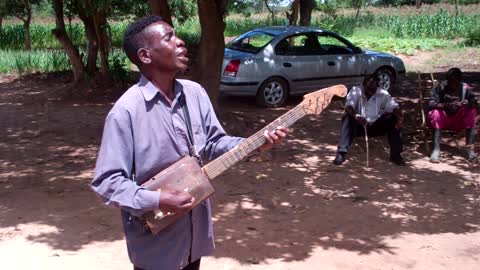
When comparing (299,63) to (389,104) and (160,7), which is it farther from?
(389,104)

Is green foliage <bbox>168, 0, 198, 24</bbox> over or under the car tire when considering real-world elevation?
over

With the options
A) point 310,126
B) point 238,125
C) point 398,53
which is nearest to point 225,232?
point 238,125

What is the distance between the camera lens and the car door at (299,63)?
10070 mm

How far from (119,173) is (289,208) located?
3.29m

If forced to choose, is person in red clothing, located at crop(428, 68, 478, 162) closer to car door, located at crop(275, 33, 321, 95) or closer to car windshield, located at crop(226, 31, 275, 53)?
car door, located at crop(275, 33, 321, 95)

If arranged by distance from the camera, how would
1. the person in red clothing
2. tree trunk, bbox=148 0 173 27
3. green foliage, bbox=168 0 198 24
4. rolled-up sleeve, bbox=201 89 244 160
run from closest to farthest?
1. rolled-up sleeve, bbox=201 89 244 160
2. the person in red clothing
3. tree trunk, bbox=148 0 173 27
4. green foliage, bbox=168 0 198 24

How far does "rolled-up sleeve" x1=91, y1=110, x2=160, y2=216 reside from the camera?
1959mm

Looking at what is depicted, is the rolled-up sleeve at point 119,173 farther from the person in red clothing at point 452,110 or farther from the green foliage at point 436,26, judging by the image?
the green foliage at point 436,26

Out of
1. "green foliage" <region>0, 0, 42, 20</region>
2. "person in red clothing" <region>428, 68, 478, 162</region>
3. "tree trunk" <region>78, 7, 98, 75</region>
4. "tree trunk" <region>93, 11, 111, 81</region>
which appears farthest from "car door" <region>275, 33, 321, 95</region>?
"green foliage" <region>0, 0, 42, 20</region>

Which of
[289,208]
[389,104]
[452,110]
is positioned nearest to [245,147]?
[289,208]

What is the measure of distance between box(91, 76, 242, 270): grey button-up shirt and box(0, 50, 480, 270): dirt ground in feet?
5.95

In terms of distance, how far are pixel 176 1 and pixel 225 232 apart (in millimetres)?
18590

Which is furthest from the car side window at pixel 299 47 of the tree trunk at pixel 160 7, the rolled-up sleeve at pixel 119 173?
the rolled-up sleeve at pixel 119 173

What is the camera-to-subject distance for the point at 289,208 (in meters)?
5.11
